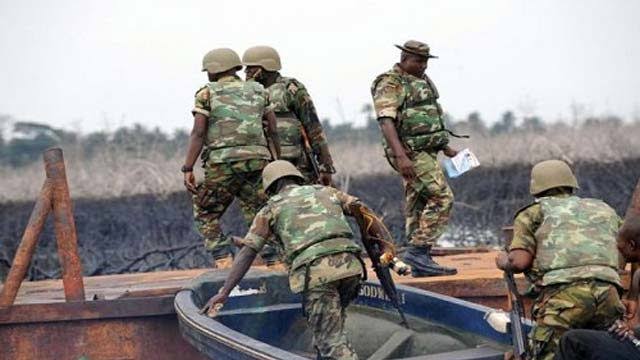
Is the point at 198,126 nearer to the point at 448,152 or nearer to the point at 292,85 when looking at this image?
the point at 292,85

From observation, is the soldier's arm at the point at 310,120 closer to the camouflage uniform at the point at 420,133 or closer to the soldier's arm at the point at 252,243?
the camouflage uniform at the point at 420,133

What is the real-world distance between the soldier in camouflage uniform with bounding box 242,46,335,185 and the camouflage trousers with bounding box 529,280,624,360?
3763 mm

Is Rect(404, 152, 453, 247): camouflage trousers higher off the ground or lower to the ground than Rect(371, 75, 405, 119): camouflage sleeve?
lower

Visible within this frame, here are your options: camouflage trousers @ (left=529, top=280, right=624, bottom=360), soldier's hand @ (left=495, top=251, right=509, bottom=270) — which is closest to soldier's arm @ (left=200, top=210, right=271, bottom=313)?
soldier's hand @ (left=495, top=251, right=509, bottom=270)

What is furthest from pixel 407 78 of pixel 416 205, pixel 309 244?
pixel 309 244

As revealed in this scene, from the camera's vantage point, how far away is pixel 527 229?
234 inches

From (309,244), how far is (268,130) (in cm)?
254

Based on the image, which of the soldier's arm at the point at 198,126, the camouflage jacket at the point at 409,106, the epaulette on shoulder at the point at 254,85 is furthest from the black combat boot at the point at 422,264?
the soldier's arm at the point at 198,126

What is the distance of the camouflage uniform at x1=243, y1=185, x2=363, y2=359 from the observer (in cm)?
644

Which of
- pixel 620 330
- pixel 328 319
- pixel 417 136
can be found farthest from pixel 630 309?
pixel 417 136

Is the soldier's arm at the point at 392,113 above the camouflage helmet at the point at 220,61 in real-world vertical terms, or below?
below

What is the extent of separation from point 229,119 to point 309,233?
2.25 m

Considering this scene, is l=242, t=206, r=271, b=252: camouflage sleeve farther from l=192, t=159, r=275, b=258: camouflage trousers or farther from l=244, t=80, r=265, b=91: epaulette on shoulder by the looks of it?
l=244, t=80, r=265, b=91: epaulette on shoulder

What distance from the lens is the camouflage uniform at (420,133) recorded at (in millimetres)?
8695
